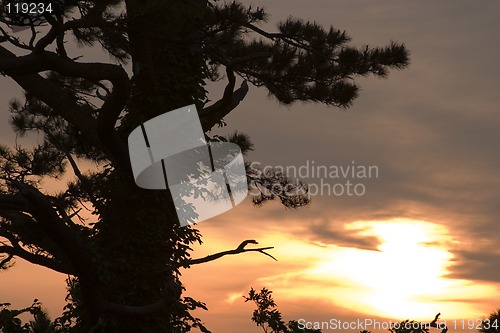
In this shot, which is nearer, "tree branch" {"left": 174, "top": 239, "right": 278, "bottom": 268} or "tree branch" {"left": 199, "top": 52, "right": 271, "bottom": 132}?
"tree branch" {"left": 199, "top": 52, "right": 271, "bottom": 132}

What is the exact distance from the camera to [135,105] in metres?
11.1

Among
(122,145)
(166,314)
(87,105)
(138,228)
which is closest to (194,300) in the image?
(166,314)

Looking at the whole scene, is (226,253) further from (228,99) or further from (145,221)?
(228,99)

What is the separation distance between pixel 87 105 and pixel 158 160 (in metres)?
2.35

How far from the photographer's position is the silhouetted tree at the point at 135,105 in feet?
28.8

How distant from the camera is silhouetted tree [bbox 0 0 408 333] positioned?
8789 millimetres

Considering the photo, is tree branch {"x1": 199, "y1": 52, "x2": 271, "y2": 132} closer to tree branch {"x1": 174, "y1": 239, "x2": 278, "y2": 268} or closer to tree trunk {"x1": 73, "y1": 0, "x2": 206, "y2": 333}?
tree trunk {"x1": 73, "y1": 0, "x2": 206, "y2": 333}

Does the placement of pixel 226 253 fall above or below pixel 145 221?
below

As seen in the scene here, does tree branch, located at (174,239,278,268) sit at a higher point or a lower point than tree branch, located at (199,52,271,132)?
lower

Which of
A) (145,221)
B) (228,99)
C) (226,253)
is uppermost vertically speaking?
(228,99)

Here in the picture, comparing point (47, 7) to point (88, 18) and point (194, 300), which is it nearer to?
point (88, 18)

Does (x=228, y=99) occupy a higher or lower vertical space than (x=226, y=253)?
higher

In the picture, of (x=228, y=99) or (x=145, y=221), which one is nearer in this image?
(x=228, y=99)

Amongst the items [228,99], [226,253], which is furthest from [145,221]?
[228,99]
